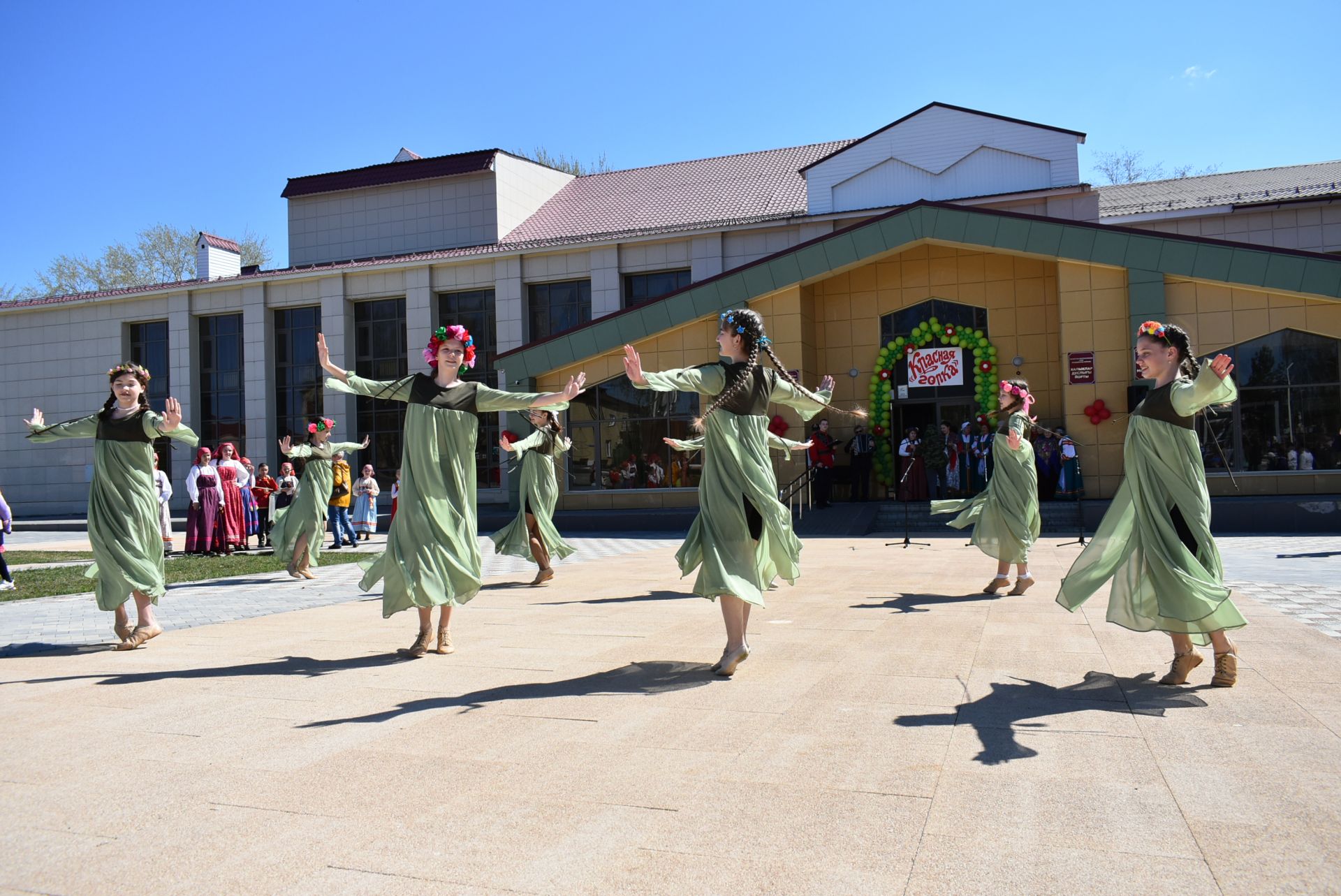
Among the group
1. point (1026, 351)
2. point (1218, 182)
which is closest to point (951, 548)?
point (1026, 351)

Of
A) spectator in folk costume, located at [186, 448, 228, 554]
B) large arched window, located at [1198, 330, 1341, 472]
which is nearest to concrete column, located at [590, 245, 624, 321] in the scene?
spectator in folk costume, located at [186, 448, 228, 554]

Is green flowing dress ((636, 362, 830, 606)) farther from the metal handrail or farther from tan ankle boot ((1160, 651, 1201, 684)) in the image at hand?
the metal handrail

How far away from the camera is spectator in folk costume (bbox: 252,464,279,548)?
776 inches

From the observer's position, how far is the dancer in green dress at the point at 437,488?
655 centimetres

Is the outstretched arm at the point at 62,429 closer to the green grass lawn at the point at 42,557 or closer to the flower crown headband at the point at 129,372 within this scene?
the flower crown headband at the point at 129,372

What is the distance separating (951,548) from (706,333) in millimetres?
9290

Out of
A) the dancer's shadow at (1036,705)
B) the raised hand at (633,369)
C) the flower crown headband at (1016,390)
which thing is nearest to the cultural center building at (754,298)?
the flower crown headband at (1016,390)

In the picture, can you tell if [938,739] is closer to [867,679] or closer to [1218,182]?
[867,679]

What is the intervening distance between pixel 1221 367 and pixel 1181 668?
1739mm

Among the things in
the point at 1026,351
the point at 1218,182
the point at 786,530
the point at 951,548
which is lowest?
the point at 951,548

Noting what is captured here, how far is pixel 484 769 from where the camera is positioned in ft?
13.3

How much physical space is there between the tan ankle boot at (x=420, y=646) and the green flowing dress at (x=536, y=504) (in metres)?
4.37

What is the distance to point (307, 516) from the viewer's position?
42.1 ft

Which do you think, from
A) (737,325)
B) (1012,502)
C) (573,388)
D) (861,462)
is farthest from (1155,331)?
(861,462)
